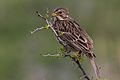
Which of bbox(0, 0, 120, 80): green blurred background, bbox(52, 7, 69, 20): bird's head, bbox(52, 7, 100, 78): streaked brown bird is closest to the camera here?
bbox(52, 7, 100, 78): streaked brown bird

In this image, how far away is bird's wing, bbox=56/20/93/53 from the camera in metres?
6.95

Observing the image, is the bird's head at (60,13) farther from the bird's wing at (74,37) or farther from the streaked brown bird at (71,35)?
the bird's wing at (74,37)

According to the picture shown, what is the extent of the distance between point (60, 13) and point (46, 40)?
9.22 m

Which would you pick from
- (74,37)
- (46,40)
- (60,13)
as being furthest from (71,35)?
(46,40)

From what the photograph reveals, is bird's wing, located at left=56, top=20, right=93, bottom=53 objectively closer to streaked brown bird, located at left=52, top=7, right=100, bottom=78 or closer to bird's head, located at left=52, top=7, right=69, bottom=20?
streaked brown bird, located at left=52, top=7, right=100, bottom=78

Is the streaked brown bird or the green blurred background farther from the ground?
the streaked brown bird

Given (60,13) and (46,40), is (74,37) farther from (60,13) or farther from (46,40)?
(46,40)

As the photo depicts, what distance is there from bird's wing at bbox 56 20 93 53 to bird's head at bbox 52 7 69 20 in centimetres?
10

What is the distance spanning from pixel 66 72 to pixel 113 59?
159 cm

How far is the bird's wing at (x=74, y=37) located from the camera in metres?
6.95

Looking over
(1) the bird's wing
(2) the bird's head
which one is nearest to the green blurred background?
(2) the bird's head

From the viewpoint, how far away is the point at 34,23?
1692 cm

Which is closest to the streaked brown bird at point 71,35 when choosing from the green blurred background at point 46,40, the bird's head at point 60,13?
the bird's head at point 60,13

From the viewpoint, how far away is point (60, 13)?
7.40 meters
